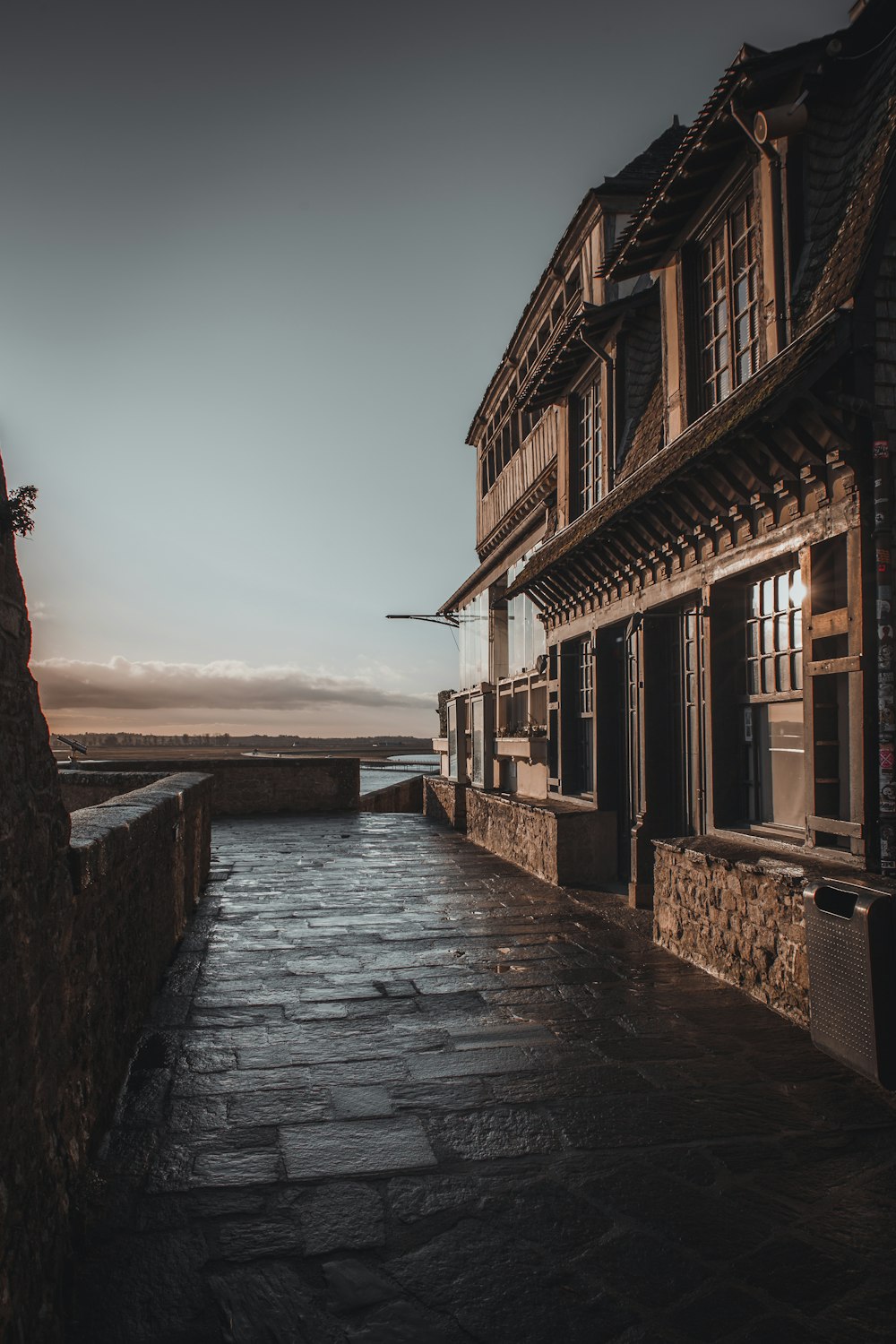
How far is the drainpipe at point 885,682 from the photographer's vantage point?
5.15 metres

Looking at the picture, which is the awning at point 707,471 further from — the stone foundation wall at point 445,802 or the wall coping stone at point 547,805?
the stone foundation wall at point 445,802

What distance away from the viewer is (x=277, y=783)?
19344 millimetres

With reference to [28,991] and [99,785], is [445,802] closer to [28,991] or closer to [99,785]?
[99,785]

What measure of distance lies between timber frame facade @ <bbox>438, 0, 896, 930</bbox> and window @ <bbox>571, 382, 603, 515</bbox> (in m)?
0.05

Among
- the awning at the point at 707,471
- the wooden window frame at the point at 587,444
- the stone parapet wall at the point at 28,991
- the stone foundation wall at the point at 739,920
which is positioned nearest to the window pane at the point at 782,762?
the stone foundation wall at the point at 739,920

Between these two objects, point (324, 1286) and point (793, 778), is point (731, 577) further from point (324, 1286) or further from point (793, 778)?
point (324, 1286)

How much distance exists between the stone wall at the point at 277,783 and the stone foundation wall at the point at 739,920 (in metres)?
13.1

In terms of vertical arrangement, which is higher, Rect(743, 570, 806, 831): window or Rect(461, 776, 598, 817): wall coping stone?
Rect(743, 570, 806, 831): window

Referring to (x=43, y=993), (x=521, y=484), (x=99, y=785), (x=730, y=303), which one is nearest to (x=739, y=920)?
(x=43, y=993)

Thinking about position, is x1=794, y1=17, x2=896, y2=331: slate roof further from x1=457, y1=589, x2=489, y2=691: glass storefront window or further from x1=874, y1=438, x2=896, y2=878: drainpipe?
x1=457, y1=589, x2=489, y2=691: glass storefront window

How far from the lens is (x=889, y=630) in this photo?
17.0 feet

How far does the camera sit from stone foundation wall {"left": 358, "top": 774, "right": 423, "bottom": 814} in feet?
80.6

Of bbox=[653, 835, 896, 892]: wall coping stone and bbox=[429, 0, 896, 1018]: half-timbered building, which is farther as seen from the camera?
bbox=[429, 0, 896, 1018]: half-timbered building

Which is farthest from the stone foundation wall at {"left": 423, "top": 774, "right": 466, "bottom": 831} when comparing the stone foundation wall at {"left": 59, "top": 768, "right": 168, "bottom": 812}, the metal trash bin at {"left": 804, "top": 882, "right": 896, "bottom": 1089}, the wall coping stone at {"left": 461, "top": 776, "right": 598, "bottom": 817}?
the metal trash bin at {"left": 804, "top": 882, "right": 896, "bottom": 1089}
